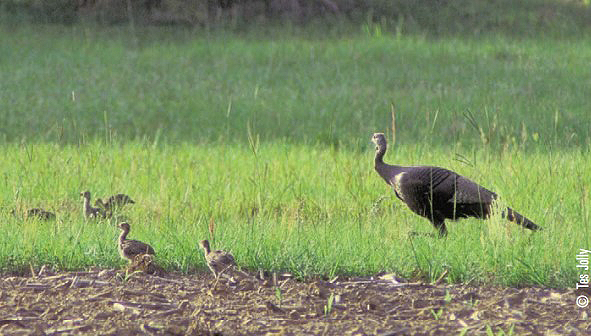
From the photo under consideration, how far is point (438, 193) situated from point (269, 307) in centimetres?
203

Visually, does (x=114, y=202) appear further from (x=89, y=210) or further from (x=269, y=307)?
(x=269, y=307)

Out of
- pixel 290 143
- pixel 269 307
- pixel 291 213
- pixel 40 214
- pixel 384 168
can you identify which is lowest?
pixel 290 143

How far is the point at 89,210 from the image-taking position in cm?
768

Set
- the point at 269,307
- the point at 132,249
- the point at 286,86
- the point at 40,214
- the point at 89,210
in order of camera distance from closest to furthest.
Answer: the point at 269,307
the point at 132,249
the point at 40,214
the point at 89,210
the point at 286,86

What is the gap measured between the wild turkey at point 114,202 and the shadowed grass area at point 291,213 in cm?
13

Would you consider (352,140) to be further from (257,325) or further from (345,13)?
(345,13)

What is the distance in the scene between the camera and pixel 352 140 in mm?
11070

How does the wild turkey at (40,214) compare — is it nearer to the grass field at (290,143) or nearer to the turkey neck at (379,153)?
the grass field at (290,143)

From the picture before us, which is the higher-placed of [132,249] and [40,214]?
[132,249]

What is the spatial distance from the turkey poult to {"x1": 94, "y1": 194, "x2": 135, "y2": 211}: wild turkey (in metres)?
2.16

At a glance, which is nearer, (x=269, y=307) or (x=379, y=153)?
(x=269, y=307)

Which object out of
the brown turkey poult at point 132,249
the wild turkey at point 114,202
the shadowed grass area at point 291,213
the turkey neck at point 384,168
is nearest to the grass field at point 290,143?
the shadowed grass area at point 291,213

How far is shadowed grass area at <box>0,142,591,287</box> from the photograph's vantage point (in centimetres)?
597

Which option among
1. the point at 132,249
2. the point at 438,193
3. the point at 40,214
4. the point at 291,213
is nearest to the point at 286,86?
the point at 291,213
